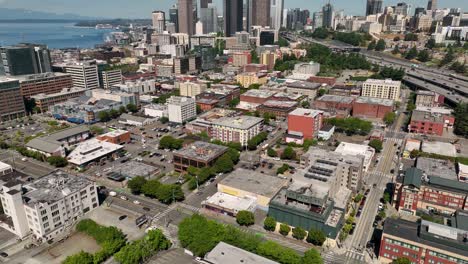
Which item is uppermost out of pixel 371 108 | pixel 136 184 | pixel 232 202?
pixel 371 108

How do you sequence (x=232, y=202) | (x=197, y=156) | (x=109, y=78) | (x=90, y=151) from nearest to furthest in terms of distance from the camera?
(x=232, y=202)
(x=197, y=156)
(x=90, y=151)
(x=109, y=78)

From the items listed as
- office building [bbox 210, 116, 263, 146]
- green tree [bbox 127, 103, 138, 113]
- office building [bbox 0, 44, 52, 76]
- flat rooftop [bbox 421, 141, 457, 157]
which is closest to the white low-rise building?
flat rooftop [bbox 421, 141, 457, 157]

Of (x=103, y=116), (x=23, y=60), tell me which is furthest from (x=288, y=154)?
(x=23, y=60)

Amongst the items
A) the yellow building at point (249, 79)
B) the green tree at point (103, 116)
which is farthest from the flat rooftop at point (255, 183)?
the yellow building at point (249, 79)

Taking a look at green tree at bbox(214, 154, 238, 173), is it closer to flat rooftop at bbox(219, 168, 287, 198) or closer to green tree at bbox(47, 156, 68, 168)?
flat rooftop at bbox(219, 168, 287, 198)

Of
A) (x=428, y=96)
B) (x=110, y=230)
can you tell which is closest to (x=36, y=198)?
(x=110, y=230)

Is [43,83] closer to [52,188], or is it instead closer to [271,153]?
[52,188]

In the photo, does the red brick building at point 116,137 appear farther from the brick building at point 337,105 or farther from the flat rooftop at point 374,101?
the flat rooftop at point 374,101

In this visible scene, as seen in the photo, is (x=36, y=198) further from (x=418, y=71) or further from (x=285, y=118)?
(x=418, y=71)
